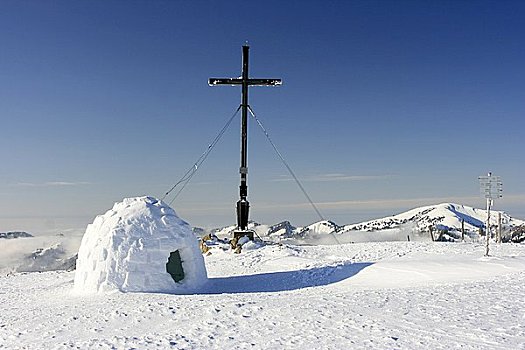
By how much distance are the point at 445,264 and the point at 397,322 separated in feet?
22.8

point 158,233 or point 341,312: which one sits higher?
point 158,233

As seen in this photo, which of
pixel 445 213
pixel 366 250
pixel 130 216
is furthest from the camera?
pixel 445 213

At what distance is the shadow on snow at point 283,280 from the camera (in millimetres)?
13352

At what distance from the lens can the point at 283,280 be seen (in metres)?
14.3

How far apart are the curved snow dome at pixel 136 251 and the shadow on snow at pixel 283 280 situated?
89 cm

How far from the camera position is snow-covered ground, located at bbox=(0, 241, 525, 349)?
24.9ft

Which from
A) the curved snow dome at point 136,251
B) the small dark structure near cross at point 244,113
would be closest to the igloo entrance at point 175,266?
the curved snow dome at point 136,251

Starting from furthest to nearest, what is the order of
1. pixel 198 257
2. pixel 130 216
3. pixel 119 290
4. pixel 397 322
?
pixel 198 257, pixel 130 216, pixel 119 290, pixel 397 322

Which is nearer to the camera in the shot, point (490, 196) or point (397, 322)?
point (397, 322)

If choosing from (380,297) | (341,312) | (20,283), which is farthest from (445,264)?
(20,283)

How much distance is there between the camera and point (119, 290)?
1174 cm

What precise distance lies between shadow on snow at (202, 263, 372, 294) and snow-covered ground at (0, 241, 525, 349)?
0.10 ft

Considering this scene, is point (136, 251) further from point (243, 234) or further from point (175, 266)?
point (243, 234)

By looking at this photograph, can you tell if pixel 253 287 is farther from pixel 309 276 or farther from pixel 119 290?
pixel 119 290
